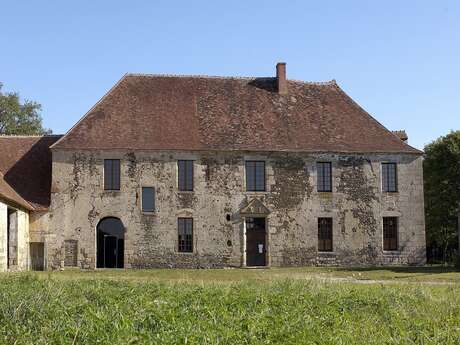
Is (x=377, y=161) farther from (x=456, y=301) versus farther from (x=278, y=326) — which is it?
(x=278, y=326)

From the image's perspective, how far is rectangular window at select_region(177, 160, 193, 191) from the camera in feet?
91.9

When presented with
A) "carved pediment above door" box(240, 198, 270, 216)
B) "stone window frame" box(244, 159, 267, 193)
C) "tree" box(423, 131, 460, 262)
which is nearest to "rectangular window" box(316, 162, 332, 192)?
"stone window frame" box(244, 159, 267, 193)

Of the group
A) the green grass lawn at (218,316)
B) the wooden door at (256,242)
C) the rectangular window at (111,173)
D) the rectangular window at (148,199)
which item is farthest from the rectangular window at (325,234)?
the green grass lawn at (218,316)

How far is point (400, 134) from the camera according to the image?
3306 cm

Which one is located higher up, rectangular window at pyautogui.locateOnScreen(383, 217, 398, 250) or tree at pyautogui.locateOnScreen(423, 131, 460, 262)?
tree at pyautogui.locateOnScreen(423, 131, 460, 262)

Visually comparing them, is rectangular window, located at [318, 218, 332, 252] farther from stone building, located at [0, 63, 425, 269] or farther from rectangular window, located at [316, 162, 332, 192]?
rectangular window, located at [316, 162, 332, 192]

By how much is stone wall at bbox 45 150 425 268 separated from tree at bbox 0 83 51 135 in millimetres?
21230

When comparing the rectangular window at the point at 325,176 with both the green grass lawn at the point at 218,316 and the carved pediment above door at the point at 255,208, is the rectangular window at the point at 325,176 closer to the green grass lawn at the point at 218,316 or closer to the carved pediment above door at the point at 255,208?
the carved pediment above door at the point at 255,208

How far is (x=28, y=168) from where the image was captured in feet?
93.0

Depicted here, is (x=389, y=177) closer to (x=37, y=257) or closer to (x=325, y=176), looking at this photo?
(x=325, y=176)

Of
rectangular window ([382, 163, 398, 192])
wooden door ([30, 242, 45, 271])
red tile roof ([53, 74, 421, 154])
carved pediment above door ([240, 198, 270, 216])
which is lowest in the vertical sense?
wooden door ([30, 242, 45, 271])

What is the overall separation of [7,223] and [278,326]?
18704mm

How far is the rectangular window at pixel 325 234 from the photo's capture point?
28.7 metres

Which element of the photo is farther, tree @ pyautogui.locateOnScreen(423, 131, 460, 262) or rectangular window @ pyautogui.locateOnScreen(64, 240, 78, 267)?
tree @ pyautogui.locateOnScreen(423, 131, 460, 262)
